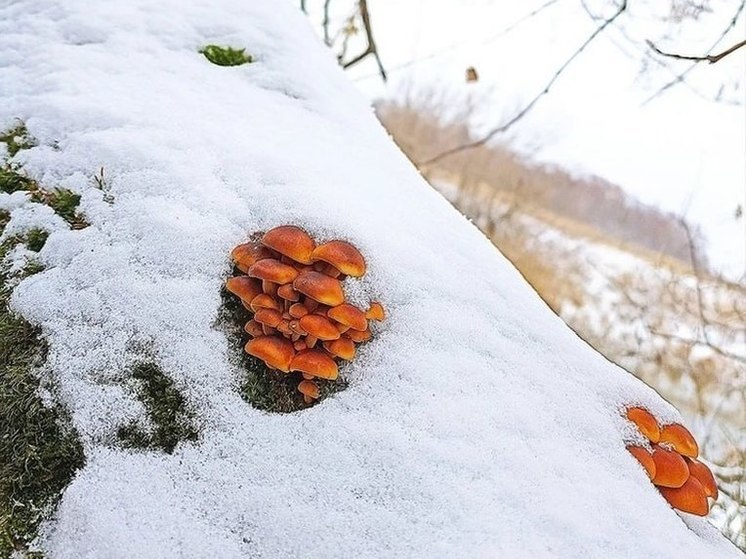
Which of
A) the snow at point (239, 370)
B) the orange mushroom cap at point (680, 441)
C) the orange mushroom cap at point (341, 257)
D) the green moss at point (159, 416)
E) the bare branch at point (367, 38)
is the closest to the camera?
the snow at point (239, 370)

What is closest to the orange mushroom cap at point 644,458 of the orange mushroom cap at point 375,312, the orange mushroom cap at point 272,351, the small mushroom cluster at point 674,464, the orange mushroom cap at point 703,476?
the small mushroom cluster at point 674,464

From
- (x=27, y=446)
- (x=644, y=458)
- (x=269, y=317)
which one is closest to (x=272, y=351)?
(x=269, y=317)

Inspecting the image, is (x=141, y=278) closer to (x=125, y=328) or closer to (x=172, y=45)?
(x=125, y=328)

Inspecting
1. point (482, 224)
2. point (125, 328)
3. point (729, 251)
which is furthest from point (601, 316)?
point (125, 328)

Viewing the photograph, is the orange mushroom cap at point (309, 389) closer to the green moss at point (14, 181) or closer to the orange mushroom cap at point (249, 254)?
the orange mushroom cap at point (249, 254)

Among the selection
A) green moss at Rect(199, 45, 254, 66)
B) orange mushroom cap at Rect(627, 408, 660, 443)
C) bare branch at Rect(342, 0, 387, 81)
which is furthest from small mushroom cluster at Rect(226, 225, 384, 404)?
bare branch at Rect(342, 0, 387, 81)

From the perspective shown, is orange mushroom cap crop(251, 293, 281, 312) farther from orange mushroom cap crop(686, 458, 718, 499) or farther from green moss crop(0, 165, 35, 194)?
orange mushroom cap crop(686, 458, 718, 499)

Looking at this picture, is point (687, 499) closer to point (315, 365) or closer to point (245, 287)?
point (315, 365)
